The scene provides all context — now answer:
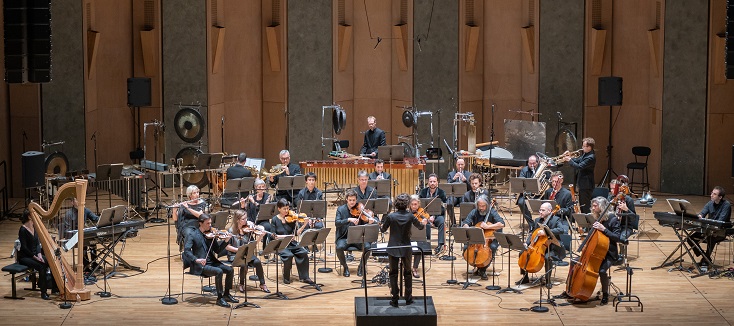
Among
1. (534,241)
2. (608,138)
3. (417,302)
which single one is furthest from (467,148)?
(417,302)

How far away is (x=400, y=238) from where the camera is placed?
454 inches

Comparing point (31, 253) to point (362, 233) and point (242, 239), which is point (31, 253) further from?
point (362, 233)

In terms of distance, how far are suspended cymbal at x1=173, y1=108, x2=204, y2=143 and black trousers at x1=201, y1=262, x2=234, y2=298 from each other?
23.2 feet

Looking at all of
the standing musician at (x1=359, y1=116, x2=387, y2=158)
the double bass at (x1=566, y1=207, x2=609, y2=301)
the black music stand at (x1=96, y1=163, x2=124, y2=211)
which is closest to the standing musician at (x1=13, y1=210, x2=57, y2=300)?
the black music stand at (x1=96, y1=163, x2=124, y2=211)

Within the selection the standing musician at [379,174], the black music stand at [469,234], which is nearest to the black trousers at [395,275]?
the black music stand at [469,234]

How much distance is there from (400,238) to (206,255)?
2.42 meters

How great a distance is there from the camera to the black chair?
1931cm

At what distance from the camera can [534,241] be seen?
12867 millimetres

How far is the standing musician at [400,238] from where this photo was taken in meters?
11.4

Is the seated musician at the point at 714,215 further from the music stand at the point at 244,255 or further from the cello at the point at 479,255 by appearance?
the music stand at the point at 244,255

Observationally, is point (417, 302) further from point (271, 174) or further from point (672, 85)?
point (672, 85)

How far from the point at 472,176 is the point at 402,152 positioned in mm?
2786

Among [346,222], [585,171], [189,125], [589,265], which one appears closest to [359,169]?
[189,125]

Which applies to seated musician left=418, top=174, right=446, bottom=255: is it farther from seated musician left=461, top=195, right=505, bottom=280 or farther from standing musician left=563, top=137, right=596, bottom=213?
standing musician left=563, top=137, right=596, bottom=213
